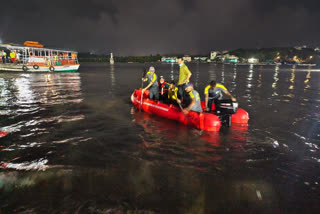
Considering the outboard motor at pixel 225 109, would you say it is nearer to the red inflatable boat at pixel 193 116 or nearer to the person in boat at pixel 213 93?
the red inflatable boat at pixel 193 116

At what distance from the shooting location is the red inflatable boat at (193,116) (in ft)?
22.4

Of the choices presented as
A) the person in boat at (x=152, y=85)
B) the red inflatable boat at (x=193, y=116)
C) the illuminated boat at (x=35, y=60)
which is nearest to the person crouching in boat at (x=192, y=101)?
the red inflatable boat at (x=193, y=116)

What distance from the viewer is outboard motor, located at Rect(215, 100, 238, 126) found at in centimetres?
679

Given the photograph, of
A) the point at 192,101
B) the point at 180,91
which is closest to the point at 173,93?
the point at 180,91

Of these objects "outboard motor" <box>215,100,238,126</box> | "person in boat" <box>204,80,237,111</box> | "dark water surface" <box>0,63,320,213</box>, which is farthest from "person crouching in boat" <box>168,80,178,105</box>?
"outboard motor" <box>215,100,238,126</box>

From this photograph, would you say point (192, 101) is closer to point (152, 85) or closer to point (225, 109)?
point (225, 109)

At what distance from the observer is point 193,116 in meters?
7.22

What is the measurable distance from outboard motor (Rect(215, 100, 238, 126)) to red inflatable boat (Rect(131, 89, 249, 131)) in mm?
320

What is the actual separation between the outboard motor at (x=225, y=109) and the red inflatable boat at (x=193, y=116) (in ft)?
1.05

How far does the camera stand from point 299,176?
4.44 metres

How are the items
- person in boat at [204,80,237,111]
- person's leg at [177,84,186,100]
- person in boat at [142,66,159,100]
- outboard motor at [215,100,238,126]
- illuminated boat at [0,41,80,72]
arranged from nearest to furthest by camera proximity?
outboard motor at [215,100,238,126] → person in boat at [204,80,237,111] → person's leg at [177,84,186,100] → person in boat at [142,66,159,100] → illuminated boat at [0,41,80,72]

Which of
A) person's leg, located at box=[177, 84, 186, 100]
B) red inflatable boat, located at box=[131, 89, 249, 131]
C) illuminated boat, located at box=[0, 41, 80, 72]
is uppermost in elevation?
illuminated boat, located at box=[0, 41, 80, 72]

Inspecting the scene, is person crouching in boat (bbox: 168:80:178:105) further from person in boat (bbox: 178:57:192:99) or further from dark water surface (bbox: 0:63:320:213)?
dark water surface (bbox: 0:63:320:213)

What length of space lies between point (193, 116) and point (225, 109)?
3.80ft
